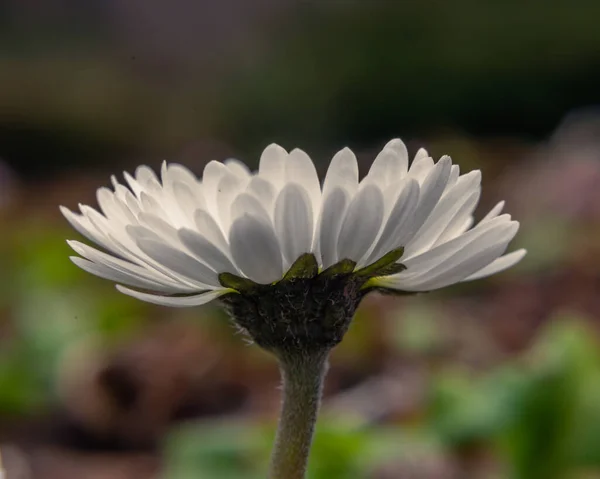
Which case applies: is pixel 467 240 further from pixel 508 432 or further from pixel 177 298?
pixel 508 432

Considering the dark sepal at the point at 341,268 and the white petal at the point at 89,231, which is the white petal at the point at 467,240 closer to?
the dark sepal at the point at 341,268

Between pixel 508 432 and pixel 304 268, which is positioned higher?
pixel 508 432

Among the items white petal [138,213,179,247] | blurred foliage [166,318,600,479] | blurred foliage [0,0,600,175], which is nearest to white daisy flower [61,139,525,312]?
white petal [138,213,179,247]

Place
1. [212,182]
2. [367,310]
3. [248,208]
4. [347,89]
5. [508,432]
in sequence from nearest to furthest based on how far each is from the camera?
[248,208] < [212,182] < [508,432] < [367,310] < [347,89]

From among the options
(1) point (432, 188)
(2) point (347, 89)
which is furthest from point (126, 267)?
(2) point (347, 89)

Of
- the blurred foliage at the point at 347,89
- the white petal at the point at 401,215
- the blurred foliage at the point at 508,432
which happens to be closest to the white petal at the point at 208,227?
the white petal at the point at 401,215

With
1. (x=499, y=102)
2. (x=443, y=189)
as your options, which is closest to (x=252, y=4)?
(x=499, y=102)

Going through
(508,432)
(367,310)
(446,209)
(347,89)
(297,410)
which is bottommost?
(297,410)
